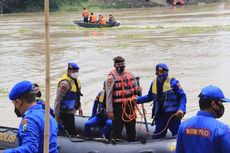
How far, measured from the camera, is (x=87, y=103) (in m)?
12.7

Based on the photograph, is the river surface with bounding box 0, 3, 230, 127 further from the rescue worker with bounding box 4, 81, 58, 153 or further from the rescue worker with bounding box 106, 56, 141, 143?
the rescue worker with bounding box 4, 81, 58, 153

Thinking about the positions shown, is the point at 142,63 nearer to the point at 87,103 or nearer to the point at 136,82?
Result: the point at 87,103

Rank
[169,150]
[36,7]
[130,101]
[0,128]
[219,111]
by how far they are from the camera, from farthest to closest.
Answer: [36,7] → [0,128] → [130,101] → [169,150] → [219,111]

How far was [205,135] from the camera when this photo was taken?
3416 mm

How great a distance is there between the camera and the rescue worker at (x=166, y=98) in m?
6.95

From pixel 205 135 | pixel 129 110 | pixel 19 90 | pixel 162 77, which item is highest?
pixel 19 90

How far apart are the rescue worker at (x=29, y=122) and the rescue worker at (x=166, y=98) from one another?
354 centimetres

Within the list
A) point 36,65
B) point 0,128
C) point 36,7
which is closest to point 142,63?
point 36,65

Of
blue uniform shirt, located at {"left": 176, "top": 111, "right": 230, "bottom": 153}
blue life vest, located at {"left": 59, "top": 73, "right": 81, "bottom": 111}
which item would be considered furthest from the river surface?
blue uniform shirt, located at {"left": 176, "top": 111, "right": 230, "bottom": 153}

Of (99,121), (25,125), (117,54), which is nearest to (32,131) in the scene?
(25,125)

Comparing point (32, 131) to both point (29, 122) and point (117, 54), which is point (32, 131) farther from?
point (117, 54)

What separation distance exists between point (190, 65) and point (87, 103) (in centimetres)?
669

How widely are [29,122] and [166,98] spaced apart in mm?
3828

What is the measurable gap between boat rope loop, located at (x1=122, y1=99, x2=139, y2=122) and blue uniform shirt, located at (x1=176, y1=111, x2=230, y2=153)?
354cm
